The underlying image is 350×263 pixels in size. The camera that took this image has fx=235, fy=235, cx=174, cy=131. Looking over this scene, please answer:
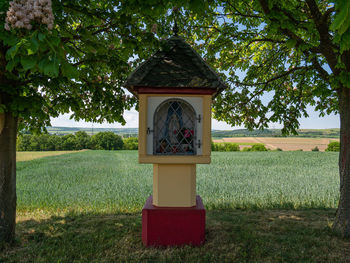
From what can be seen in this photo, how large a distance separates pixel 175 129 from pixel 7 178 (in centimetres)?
328

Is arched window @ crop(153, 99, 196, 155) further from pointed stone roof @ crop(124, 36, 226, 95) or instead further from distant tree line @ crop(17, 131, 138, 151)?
distant tree line @ crop(17, 131, 138, 151)

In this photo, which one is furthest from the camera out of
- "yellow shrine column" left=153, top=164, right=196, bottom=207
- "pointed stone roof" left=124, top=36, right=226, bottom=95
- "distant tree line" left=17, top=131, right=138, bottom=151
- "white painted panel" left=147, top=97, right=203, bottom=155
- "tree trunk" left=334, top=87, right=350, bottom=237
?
"distant tree line" left=17, top=131, right=138, bottom=151

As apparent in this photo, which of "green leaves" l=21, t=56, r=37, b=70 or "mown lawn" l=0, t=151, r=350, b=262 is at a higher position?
"green leaves" l=21, t=56, r=37, b=70

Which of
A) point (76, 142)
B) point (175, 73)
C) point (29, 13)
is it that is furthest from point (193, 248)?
point (76, 142)

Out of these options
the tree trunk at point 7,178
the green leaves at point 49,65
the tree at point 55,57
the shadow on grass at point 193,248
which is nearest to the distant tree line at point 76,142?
the tree at point 55,57

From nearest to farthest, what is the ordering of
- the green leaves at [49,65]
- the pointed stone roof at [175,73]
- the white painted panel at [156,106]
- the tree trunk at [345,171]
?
the green leaves at [49,65]
the pointed stone roof at [175,73]
the white painted panel at [156,106]
the tree trunk at [345,171]

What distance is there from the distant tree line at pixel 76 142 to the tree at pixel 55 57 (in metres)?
27.4

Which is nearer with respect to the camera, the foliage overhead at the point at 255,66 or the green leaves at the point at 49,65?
the green leaves at the point at 49,65

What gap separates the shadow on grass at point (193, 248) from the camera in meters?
3.91

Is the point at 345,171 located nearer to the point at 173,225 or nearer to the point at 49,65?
the point at 173,225

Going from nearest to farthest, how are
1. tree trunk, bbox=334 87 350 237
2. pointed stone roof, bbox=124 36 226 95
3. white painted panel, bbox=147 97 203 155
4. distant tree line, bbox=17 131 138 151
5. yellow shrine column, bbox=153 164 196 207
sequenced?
pointed stone roof, bbox=124 36 226 95 < white painted panel, bbox=147 97 203 155 < yellow shrine column, bbox=153 164 196 207 < tree trunk, bbox=334 87 350 237 < distant tree line, bbox=17 131 138 151

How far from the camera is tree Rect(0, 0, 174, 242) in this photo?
1.96m

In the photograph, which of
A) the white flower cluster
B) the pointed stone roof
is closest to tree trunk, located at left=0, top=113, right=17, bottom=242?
the pointed stone roof

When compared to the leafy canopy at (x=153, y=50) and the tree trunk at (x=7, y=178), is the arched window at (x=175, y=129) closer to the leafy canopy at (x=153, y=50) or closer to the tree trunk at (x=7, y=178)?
the leafy canopy at (x=153, y=50)
